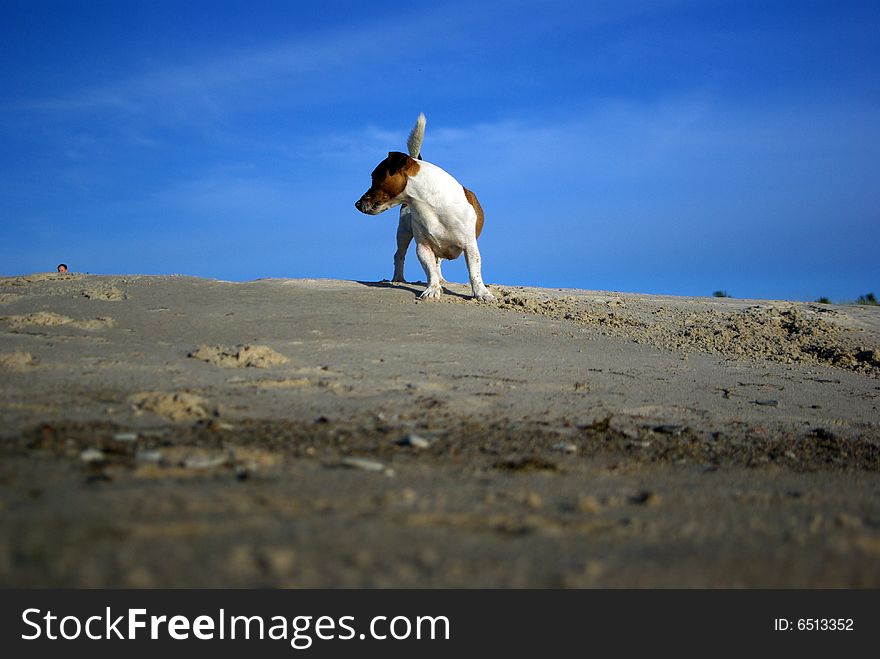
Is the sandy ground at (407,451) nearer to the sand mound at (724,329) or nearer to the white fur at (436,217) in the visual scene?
the sand mound at (724,329)

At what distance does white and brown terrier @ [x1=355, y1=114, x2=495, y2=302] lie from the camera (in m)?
8.07

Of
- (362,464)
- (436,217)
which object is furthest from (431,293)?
(362,464)

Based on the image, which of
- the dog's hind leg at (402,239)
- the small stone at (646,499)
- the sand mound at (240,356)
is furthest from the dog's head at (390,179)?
the small stone at (646,499)

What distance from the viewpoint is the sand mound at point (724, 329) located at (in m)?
7.93

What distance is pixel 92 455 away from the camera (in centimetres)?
267

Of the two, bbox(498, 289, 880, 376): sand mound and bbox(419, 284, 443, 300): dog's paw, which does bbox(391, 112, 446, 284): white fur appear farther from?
bbox(498, 289, 880, 376): sand mound

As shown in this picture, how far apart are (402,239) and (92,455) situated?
6.79 m

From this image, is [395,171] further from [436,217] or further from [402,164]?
[436,217]

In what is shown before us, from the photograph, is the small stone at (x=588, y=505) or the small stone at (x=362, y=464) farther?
the small stone at (x=362, y=464)

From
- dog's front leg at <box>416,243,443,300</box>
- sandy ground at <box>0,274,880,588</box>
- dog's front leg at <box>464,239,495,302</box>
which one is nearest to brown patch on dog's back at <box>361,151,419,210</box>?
dog's front leg at <box>416,243,443,300</box>

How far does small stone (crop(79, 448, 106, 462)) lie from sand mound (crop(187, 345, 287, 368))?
2193 millimetres

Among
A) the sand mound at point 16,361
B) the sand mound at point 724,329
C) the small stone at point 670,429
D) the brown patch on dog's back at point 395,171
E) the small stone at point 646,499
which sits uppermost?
the brown patch on dog's back at point 395,171

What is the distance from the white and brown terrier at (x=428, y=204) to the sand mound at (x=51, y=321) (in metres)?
3.10

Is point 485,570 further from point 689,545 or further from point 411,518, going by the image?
point 689,545
